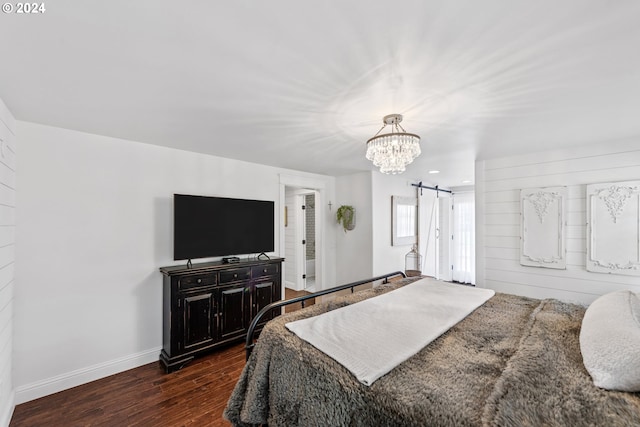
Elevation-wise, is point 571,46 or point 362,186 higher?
point 571,46

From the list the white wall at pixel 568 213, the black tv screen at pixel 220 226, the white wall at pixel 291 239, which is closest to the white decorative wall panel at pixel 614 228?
the white wall at pixel 568 213

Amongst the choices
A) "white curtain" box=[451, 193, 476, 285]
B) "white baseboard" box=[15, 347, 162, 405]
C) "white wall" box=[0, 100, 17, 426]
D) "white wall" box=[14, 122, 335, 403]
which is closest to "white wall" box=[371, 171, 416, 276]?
"white curtain" box=[451, 193, 476, 285]

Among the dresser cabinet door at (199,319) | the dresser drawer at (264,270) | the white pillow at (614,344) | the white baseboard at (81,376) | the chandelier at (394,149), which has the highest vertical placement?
the chandelier at (394,149)

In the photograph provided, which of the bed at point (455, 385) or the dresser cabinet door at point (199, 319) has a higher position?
the bed at point (455, 385)

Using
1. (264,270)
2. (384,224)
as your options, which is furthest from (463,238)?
(264,270)

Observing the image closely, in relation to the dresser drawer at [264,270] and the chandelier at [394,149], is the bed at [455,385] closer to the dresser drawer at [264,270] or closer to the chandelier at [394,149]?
the chandelier at [394,149]

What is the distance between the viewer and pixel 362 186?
4.64 m

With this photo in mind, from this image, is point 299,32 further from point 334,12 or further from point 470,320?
point 470,320

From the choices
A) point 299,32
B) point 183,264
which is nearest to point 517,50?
point 299,32

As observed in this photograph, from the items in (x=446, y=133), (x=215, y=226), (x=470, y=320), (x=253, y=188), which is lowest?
(x=470, y=320)

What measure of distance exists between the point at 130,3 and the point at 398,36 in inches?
44.7

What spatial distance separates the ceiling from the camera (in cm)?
113

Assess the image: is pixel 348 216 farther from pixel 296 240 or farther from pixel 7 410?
pixel 7 410

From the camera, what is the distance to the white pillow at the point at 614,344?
103cm
